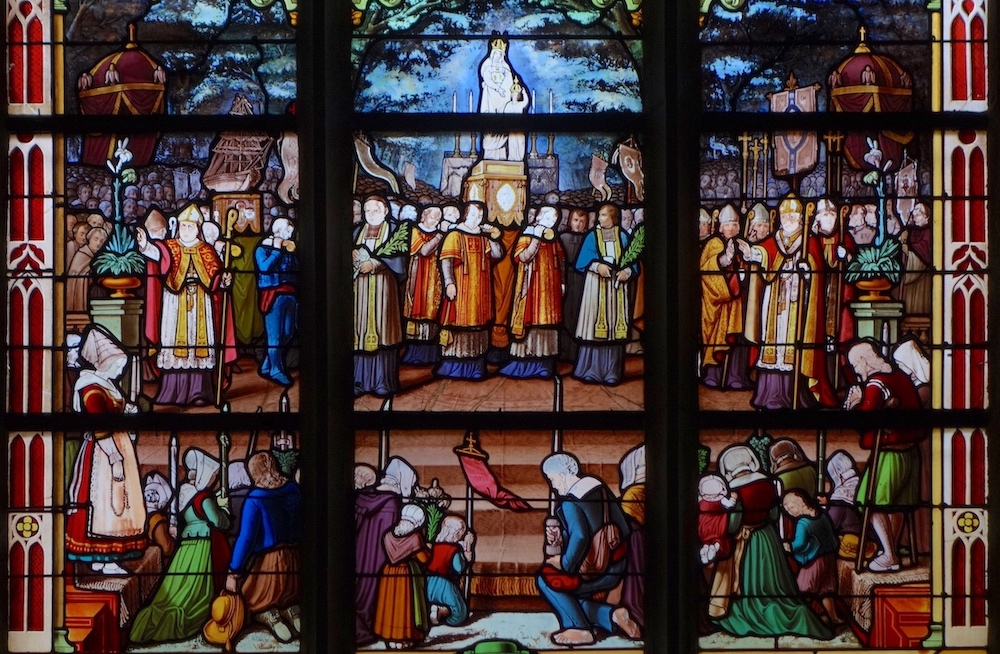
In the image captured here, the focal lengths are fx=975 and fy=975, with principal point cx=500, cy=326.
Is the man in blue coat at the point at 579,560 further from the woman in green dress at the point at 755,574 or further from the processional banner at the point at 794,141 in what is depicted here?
the processional banner at the point at 794,141

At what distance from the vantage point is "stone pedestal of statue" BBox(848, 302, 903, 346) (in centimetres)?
382

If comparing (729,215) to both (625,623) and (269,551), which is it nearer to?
(625,623)

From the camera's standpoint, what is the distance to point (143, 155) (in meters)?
3.81

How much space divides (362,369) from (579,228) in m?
1.02

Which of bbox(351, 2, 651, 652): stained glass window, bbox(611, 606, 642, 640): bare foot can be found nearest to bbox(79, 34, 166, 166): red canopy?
bbox(351, 2, 651, 652): stained glass window

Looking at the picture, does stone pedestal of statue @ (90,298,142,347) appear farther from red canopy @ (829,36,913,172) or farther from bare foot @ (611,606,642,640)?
red canopy @ (829,36,913,172)

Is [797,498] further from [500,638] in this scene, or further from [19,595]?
[19,595]

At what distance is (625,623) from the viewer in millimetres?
3811

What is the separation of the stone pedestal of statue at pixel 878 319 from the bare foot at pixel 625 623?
1.42 meters

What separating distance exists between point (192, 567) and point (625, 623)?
169cm

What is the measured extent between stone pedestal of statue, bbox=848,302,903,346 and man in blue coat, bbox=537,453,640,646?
3.89 feet

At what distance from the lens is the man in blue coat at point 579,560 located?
12.5 feet

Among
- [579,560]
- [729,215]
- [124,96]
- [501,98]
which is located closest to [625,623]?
[579,560]

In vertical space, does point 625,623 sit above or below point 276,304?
below
